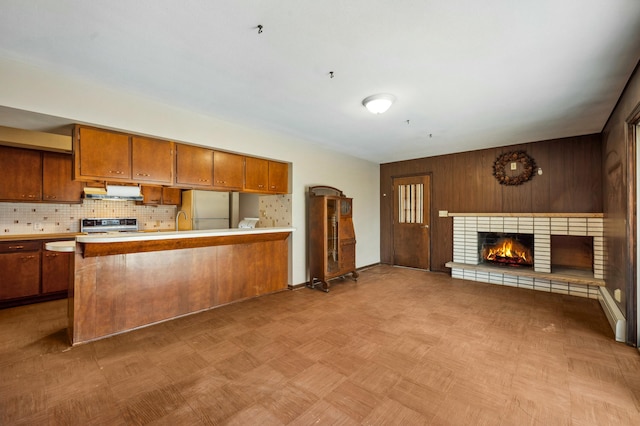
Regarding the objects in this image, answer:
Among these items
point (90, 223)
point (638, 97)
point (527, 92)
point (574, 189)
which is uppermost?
point (527, 92)

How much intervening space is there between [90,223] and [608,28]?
21.5 ft

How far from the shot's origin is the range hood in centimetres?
444

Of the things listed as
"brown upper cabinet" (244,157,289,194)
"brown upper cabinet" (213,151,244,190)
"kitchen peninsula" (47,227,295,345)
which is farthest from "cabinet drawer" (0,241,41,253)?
"brown upper cabinet" (244,157,289,194)

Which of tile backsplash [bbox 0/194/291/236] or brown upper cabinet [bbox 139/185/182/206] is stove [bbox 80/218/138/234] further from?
brown upper cabinet [bbox 139/185/182/206]

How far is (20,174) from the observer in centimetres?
390

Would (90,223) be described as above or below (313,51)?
below

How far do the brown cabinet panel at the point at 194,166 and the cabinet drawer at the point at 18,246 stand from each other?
2.37m

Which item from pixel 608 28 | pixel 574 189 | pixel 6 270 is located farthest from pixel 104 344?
pixel 574 189

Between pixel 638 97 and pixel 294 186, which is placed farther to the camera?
pixel 294 186

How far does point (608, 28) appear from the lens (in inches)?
73.3

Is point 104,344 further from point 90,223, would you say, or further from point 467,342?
point 467,342

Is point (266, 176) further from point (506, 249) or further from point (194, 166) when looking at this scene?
point (506, 249)

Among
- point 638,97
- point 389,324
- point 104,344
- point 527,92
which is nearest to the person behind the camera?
point 638,97

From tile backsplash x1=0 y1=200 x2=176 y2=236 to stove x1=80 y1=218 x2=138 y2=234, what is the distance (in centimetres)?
10
